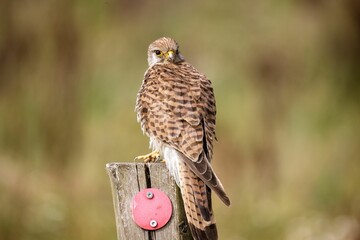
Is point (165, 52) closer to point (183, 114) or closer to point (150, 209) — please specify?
point (183, 114)

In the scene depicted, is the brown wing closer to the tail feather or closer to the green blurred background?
the tail feather

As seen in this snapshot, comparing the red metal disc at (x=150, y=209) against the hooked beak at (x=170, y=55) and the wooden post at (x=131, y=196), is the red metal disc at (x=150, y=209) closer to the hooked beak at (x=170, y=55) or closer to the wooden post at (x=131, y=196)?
the wooden post at (x=131, y=196)

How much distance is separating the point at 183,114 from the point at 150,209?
0.68 metres

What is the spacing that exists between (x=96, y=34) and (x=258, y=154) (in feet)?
6.56

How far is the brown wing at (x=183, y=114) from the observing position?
3.81 metres

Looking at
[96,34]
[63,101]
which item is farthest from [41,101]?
[96,34]

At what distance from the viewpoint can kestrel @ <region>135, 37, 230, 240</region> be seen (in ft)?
11.6

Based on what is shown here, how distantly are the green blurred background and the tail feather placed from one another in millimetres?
2593

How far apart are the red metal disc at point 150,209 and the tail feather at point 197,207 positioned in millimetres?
92

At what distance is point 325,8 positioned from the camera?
9000 millimetres

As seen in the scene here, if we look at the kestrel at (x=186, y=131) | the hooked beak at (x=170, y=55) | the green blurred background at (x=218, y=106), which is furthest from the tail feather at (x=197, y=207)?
the green blurred background at (x=218, y=106)

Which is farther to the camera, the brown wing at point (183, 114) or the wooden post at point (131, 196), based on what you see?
the brown wing at point (183, 114)

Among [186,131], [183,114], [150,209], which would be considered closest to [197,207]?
[150,209]

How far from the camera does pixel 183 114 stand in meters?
4.00
